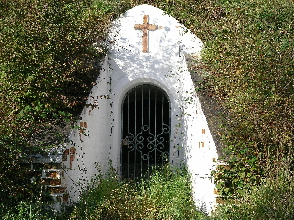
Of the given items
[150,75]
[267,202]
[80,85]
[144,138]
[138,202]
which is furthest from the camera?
[144,138]

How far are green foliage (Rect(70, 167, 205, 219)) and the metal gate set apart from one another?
0.63 meters

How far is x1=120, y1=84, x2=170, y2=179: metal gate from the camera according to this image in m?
8.93

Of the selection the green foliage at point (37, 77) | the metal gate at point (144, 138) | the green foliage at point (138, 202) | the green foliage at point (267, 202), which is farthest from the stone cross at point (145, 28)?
the green foliage at point (267, 202)

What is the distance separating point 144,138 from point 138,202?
497 centimetres

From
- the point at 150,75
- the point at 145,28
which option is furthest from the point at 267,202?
the point at 145,28

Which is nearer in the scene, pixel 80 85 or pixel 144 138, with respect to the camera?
pixel 80 85

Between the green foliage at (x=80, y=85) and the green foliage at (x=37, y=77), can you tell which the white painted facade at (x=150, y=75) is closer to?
the green foliage at (x=80, y=85)

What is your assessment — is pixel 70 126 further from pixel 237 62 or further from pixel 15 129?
pixel 237 62

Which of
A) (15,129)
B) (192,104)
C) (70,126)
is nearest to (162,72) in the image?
(192,104)

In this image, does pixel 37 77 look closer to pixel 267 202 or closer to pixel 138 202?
pixel 138 202

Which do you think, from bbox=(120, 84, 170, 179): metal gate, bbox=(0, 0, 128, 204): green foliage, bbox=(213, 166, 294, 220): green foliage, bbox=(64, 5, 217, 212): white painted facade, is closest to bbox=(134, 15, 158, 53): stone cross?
bbox=(64, 5, 217, 212): white painted facade

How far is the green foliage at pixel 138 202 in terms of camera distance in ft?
20.5

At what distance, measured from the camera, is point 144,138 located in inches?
456

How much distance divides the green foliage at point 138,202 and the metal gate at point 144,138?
2.07 feet
